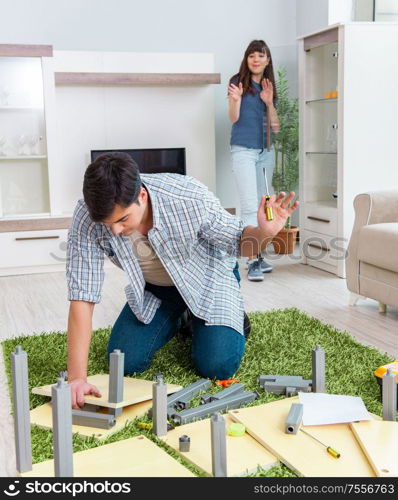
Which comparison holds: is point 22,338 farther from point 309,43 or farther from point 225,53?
point 225,53

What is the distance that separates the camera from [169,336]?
2.54 metres

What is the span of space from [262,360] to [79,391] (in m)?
0.80

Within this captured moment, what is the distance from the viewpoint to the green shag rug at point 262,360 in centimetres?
214

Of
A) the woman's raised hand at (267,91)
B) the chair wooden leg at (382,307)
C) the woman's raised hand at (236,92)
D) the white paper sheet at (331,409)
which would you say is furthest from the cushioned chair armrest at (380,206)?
the white paper sheet at (331,409)

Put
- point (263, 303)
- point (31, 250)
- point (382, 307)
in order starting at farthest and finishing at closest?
point (31, 250)
point (263, 303)
point (382, 307)

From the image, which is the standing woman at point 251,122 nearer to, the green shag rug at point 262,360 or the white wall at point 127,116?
the white wall at point 127,116

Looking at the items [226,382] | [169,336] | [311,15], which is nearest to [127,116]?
[311,15]

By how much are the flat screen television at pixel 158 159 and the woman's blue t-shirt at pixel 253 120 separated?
2.26 ft

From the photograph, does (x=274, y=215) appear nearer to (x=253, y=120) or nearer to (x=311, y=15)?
(x=253, y=120)

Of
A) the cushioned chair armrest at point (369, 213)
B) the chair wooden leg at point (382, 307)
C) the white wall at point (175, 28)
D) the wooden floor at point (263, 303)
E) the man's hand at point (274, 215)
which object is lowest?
the wooden floor at point (263, 303)

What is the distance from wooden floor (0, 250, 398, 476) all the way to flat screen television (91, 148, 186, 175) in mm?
820

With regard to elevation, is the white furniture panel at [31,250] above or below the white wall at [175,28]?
below

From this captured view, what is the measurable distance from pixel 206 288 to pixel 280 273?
2015mm

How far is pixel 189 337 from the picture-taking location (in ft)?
9.04
